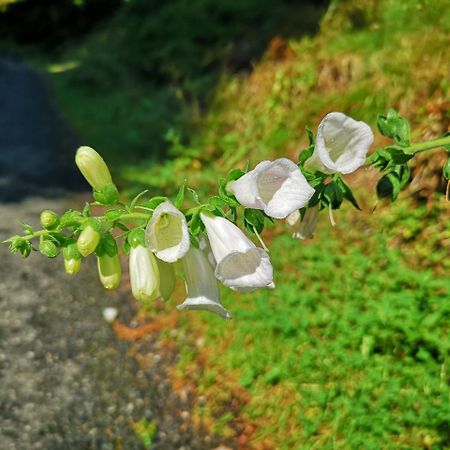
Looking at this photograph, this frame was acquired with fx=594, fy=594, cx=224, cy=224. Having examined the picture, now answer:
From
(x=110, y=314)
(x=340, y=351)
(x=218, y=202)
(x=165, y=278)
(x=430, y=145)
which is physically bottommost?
(x=110, y=314)

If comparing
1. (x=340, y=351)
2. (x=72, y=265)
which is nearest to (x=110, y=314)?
(x=340, y=351)

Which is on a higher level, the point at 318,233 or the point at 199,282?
the point at 199,282

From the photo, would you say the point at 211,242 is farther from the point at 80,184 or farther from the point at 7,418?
the point at 80,184

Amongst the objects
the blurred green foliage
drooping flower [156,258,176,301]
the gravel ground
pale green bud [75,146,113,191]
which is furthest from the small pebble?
pale green bud [75,146,113,191]

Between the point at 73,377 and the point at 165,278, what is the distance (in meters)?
2.36

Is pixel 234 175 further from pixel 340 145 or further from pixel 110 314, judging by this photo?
pixel 110 314

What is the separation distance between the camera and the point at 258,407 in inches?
121

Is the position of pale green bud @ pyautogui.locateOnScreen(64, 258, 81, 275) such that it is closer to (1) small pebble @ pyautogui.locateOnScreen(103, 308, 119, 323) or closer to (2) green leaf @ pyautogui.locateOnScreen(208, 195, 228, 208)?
(2) green leaf @ pyautogui.locateOnScreen(208, 195, 228, 208)

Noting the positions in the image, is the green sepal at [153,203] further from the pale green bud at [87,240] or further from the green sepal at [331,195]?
the green sepal at [331,195]

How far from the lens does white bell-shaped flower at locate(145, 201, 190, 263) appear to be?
1.23 meters

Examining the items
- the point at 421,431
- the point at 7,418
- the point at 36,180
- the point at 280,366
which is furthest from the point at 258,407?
the point at 36,180

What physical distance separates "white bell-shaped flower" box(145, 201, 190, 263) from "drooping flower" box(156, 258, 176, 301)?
0.13 meters

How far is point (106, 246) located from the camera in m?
1.34

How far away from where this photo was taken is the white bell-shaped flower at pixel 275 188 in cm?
124
